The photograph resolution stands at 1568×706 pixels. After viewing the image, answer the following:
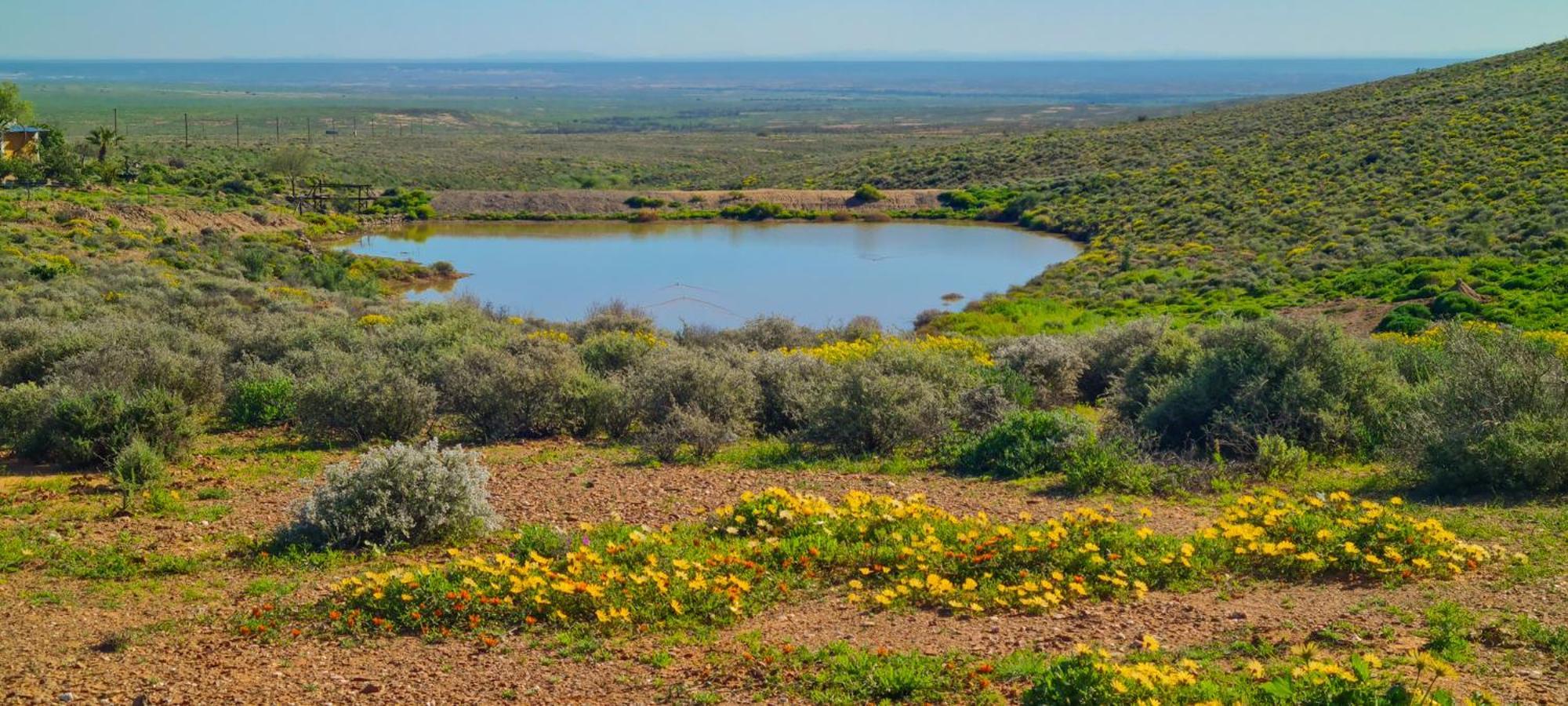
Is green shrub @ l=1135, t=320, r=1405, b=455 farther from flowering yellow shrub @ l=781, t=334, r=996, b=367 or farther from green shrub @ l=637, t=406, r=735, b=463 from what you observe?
green shrub @ l=637, t=406, r=735, b=463

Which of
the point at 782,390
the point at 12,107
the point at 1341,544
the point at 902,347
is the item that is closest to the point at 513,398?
the point at 782,390

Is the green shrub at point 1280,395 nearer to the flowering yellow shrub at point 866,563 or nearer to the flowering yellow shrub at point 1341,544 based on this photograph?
the flowering yellow shrub at point 866,563

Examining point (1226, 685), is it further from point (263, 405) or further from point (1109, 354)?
point (1109, 354)

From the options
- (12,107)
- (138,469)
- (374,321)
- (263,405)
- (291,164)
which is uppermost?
(12,107)

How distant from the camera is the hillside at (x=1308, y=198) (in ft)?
93.8

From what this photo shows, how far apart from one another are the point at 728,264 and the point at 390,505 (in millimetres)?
33296

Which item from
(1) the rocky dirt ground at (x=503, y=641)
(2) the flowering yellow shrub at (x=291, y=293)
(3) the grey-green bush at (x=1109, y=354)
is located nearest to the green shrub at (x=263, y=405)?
(1) the rocky dirt ground at (x=503, y=641)

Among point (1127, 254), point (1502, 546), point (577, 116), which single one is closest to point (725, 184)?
point (1127, 254)

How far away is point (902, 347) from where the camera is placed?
1411 centimetres

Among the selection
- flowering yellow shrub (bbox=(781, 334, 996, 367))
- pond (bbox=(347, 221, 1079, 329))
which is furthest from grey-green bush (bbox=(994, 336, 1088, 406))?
pond (bbox=(347, 221, 1079, 329))

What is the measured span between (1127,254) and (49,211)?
3146 cm

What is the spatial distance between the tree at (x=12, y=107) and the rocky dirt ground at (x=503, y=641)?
5227 centimetres

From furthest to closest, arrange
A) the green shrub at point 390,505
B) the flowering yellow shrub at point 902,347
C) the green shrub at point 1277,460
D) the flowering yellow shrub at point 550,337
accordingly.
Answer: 1. the flowering yellow shrub at point 550,337
2. the flowering yellow shrub at point 902,347
3. the green shrub at point 1277,460
4. the green shrub at point 390,505

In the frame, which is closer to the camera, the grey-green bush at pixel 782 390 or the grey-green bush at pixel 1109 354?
the grey-green bush at pixel 782 390
